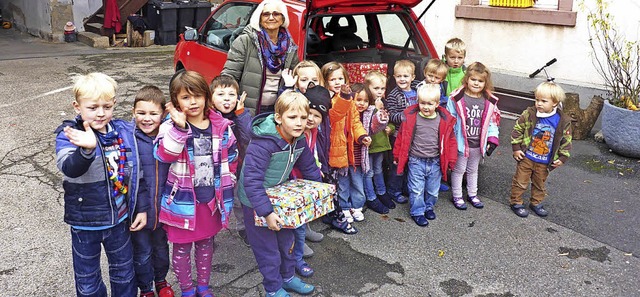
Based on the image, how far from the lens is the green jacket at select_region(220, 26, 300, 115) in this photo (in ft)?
13.6

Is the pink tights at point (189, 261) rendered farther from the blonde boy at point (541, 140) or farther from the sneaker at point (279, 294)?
the blonde boy at point (541, 140)

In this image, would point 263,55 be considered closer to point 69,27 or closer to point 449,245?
point 449,245

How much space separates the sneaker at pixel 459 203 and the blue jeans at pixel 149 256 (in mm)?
2556

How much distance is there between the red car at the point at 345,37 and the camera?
530cm

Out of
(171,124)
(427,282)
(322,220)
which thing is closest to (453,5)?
(322,220)

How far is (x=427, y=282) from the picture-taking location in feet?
11.5

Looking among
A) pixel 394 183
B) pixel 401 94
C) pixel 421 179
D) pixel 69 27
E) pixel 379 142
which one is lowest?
pixel 394 183

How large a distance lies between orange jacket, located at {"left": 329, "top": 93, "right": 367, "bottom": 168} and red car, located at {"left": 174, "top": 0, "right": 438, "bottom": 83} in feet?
4.49

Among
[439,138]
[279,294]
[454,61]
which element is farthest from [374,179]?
[279,294]

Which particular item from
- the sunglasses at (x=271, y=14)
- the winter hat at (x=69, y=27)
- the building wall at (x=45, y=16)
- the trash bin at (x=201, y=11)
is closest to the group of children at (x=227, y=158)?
the sunglasses at (x=271, y=14)

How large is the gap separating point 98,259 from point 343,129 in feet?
6.30

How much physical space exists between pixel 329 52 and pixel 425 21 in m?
4.74

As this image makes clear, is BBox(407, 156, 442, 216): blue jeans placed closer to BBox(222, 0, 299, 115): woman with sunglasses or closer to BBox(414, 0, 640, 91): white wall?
BBox(222, 0, 299, 115): woman with sunglasses

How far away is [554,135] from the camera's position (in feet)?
14.1
